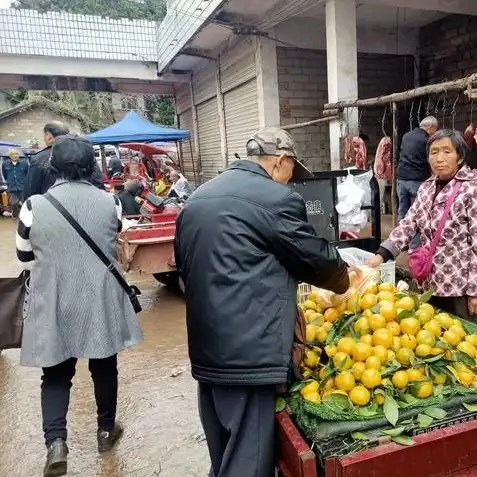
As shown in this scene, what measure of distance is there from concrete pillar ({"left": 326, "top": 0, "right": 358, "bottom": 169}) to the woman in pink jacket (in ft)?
14.2

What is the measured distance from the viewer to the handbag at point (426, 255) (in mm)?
2439

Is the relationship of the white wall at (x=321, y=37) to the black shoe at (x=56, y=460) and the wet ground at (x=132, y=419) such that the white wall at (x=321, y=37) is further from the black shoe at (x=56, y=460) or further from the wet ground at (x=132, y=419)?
the black shoe at (x=56, y=460)

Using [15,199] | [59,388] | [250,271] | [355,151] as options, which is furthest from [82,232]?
[15,199]

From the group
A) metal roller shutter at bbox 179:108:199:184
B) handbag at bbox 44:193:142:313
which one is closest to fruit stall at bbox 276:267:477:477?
handbag at bbox 44:193:142:313

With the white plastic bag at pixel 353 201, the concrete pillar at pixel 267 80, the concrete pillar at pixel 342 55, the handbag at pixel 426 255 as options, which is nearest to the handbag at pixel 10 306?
the white plastic bag at pixel 353 201

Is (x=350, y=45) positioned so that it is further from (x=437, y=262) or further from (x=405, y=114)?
(x=437, y=262)

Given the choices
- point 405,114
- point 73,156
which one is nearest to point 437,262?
point 73,156

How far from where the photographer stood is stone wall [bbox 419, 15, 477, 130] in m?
8.48

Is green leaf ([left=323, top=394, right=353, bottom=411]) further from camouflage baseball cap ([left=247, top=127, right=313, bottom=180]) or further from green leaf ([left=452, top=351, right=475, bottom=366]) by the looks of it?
camouflage baseball cap ([left=247, top=127, right=313, bottom=180])

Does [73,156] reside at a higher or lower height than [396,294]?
higher

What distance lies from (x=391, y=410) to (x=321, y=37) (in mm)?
8437

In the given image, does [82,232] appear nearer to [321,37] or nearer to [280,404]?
[280,404]

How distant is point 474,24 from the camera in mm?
8305

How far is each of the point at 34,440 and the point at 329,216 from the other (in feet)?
8.91
